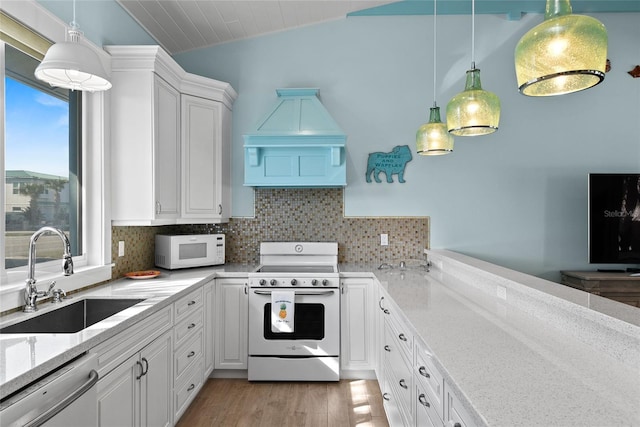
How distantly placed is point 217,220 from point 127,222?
811mm

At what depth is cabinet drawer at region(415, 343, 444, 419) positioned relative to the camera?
1.25m

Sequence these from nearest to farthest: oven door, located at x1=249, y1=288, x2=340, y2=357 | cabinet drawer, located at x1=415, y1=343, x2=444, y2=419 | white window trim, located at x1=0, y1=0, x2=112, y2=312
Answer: cabinet drawer, located at x1=415, y1=343, x2=444, y2=419 → white window trim, located at x1=0, y1=0, x2=112, y2=312 → oven door, located at x1=249, y1=288, x2=340, y2=357

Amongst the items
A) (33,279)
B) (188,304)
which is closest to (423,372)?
(188,304)

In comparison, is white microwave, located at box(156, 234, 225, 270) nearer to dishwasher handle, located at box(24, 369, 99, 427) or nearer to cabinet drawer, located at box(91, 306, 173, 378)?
cabinet drawer, located at box(91, 306, 173, 378)

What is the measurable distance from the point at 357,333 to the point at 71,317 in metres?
1.94

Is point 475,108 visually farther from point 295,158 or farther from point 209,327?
point 209,327

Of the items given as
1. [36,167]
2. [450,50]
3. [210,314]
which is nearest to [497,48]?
[450,50]

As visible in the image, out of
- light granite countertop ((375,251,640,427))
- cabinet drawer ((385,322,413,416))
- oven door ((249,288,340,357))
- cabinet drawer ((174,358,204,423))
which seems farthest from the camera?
oven door ((249,288,340,357))

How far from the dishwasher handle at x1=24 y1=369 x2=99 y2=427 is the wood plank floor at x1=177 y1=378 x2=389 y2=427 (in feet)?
4.22

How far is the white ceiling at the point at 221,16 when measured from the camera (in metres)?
2.92

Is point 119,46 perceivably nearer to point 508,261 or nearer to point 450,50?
point 450,50

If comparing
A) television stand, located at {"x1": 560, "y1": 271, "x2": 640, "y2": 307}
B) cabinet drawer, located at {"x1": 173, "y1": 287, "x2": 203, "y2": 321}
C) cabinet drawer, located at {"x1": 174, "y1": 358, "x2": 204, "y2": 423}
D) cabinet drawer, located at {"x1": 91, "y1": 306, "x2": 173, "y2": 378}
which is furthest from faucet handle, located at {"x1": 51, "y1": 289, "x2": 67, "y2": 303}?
television stand, located at {"x1": 560, "y1": 271, "x2": 640, "y2": 307}

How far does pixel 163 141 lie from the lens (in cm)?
273

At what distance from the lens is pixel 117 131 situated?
2.54 m
